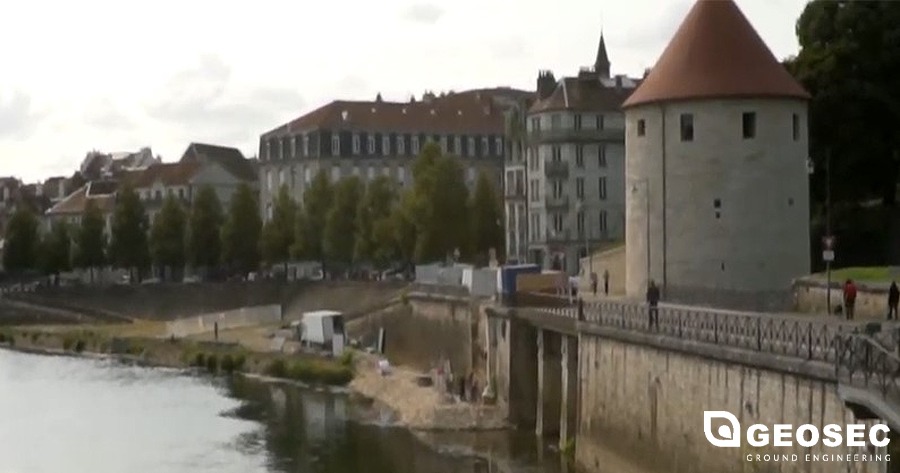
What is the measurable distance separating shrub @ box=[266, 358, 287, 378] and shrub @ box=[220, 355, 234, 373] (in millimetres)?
3186

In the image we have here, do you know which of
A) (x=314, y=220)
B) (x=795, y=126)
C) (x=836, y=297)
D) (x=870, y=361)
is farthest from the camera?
(x=314, y=220)

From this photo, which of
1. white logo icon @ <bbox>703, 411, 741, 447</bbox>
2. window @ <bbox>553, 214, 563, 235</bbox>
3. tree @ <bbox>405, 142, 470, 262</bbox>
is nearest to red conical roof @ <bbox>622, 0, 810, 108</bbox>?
white logo icon @ <bbox>703, 411, 741, 447</bbox>

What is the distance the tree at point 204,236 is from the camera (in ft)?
326

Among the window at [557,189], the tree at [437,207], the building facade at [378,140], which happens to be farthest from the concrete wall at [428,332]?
the building facade at [378,140]

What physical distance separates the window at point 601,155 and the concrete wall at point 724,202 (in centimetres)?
3906

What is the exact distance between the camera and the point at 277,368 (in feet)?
206

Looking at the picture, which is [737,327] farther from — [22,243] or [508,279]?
[22,243]

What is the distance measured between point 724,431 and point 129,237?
82164 millimetres

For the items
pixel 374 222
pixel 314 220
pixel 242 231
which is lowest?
pixel 242 231

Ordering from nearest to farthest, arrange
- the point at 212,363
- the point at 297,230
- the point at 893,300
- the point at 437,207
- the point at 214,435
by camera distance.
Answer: the point at 893,300
the point at 214,435
the point at 212,363
the point at 437,207
the point at 297,230

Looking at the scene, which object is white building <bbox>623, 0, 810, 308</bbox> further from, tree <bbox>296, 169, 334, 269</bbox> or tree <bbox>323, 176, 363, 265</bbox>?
tree <bbox>296, 169, 334, 269</bbox>

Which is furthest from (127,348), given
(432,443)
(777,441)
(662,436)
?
(777,441)

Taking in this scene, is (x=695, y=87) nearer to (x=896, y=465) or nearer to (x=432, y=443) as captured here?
(x=432, y=443)

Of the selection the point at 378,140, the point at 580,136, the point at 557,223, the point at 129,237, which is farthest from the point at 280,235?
the point at 580,136
